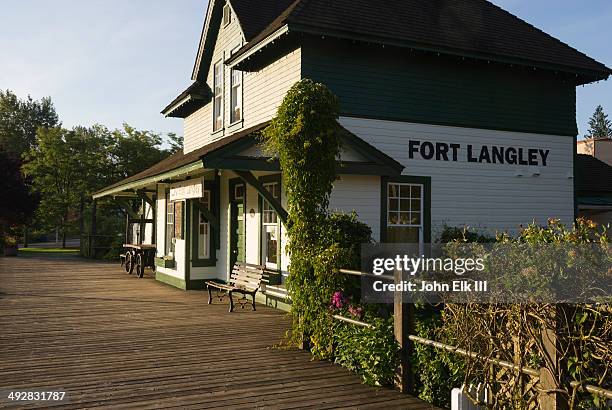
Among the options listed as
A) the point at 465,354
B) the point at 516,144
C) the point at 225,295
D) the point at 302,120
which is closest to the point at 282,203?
the point at 225,295

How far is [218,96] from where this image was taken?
16.3 meters

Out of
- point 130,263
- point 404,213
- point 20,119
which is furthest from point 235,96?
point 20,119

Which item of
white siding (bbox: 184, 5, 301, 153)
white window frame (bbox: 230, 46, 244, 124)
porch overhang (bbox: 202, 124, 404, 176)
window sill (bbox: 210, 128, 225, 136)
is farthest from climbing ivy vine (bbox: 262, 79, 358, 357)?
window sill (bbox: 210, 128, 225, 136)

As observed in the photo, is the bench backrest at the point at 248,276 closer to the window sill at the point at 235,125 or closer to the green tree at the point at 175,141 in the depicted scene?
the window sill at the point at 235,125

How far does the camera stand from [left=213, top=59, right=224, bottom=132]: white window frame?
16062 mm

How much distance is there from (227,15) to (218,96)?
2195 millimetres

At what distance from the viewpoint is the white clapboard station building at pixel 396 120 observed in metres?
11.9

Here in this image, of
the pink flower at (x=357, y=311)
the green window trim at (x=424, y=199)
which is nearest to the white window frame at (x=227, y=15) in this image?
the green window trim at (x=424, y=199)

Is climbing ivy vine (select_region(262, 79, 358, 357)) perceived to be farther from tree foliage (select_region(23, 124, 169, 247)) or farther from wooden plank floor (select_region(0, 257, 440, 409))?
tree foliage (select_region(23, 124, 169, 247))

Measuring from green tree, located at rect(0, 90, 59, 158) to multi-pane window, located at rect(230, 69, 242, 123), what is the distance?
62.8 meters

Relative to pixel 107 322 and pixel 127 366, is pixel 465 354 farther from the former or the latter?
pixel 107 322

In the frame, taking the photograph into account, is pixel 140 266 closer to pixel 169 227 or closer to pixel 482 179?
pixel 169 227

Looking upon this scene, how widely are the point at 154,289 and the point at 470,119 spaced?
903cm

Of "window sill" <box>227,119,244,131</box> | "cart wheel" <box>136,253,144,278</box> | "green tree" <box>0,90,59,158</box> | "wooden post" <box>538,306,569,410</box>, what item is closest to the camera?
"wooden post" <box>538,306,569,410</box>
